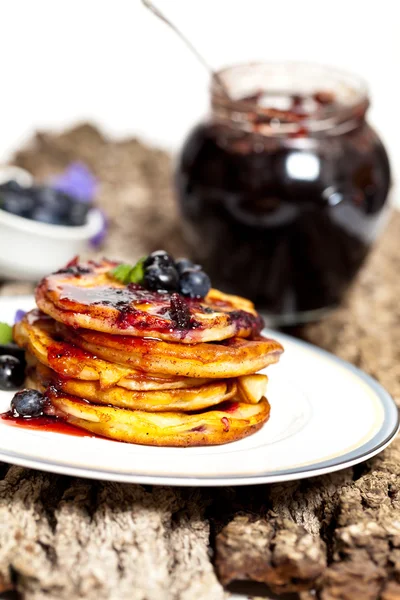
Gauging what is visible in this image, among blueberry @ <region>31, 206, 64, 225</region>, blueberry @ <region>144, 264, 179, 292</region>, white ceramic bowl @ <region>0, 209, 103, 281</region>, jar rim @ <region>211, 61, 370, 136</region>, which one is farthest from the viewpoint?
blueberry @ <region>31, 206, 64, 225</region>

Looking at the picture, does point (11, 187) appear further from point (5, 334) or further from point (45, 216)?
point (5, 334)

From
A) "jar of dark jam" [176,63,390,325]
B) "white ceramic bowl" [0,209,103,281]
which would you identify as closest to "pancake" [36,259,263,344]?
"jar of dark jam" [176,63,390,325]

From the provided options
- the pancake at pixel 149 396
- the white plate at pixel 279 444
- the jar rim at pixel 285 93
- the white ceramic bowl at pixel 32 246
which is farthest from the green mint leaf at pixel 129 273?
the white ceramic bowl at pixel 32 246

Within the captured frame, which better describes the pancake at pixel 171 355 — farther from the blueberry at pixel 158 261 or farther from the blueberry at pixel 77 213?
the blueberry at pixel 77 213

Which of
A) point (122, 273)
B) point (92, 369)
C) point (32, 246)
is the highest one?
point (122, 273)

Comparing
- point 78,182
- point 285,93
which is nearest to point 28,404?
point 285,93

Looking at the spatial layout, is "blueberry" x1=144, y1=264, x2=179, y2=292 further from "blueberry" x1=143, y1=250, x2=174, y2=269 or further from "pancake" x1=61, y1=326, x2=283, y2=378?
"pancake" x1=61, y1=326, x2=283, y2=378

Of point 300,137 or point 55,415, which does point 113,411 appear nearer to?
point 55,415
